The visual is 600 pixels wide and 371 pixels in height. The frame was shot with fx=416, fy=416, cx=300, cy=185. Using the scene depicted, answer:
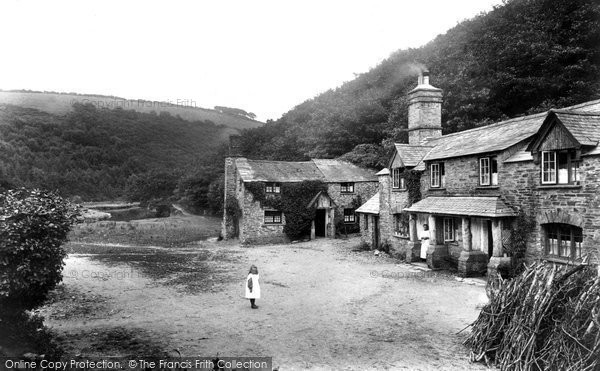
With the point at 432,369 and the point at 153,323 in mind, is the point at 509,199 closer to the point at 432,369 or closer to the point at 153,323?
the point at 432,369

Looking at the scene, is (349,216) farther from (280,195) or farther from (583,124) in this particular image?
(583,124)

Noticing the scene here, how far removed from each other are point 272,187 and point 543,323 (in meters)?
28.0

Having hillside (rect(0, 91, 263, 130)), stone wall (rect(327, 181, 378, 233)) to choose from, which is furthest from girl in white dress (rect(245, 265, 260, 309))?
hillside (rect(0, 91, 263, 130))

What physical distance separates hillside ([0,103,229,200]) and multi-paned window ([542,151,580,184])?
58795 millimetres

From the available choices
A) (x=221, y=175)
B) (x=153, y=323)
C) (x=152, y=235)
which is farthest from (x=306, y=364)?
(x=221, y=175)

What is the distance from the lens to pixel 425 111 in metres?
26.8

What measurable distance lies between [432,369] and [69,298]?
13.2 meters

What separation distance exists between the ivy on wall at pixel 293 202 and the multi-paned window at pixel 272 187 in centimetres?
32

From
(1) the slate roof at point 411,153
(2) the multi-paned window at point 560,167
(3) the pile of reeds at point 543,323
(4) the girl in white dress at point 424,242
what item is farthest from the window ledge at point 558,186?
(1) the slate roof at point 411,153

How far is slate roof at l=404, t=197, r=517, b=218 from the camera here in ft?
56.4

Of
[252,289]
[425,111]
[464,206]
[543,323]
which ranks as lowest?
[252,289]

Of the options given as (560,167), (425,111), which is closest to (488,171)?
(560,167)

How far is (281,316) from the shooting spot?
12992 mm

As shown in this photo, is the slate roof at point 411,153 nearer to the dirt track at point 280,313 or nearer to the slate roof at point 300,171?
the dirt track at point 280,313
